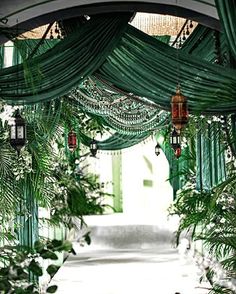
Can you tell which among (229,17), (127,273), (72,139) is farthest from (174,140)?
(229,17)

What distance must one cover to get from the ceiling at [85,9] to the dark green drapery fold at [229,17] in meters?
0.83

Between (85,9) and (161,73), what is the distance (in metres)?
0.61

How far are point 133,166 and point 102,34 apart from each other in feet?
26.3

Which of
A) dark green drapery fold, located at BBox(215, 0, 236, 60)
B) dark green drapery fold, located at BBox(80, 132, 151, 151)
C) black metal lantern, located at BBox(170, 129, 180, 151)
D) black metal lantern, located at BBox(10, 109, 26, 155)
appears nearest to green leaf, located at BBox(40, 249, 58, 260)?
dark green drapery fold, located at BBox(215, 0, 236, 60)

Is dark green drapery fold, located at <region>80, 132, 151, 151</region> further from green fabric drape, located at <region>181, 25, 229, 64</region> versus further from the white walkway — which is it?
green fabric drape, located at <region>181, 25, 229, 64</region>

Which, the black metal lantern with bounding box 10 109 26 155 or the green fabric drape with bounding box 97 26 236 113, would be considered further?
the black metal lantern with bounding box 10 109 26 155

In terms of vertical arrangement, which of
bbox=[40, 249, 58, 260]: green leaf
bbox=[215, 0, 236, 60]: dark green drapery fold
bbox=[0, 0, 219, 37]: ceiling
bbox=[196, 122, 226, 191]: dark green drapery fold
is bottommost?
bbox=[40, 249, 58, 260]: green leaf

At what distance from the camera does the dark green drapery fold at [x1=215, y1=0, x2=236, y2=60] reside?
3592mm

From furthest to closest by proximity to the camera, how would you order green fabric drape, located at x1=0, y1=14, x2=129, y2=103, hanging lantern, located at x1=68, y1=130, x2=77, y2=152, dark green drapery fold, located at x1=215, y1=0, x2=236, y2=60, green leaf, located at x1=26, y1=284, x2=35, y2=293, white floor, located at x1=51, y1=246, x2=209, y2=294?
hanging lantern, located at x1=68, y1=130, x2=77, y2=152
white floor, located at x1=51, y1=246, x2=209, y2=294
green fabric drape, located at x1=0, y1=14, x2=129, y2=103
dark green drapery fold, located at x1=215, y1=0, x2=236, y2=60
green leaf, located at x1=26, y1=284, x2=35, y2=293

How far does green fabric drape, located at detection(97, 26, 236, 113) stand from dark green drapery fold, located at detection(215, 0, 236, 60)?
551 millimetres

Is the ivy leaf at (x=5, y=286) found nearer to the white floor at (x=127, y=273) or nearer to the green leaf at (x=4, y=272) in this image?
the green leaf at (x=4, y=272)

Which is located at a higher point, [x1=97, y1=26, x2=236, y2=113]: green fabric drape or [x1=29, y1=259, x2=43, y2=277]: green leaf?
[x1=97, y1=26, x2=236, y2=113]: green fabric drape

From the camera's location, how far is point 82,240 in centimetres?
153

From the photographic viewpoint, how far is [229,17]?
11.9 feet
